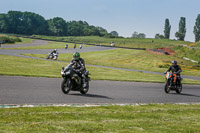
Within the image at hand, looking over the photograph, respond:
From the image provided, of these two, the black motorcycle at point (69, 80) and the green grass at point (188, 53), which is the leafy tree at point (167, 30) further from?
the black motorcycle at point (69, 80)

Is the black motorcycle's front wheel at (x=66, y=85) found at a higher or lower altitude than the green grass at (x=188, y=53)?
lower

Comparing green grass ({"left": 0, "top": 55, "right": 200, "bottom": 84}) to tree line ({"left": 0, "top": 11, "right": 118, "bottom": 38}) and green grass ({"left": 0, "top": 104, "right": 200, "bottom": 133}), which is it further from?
tree line ({"left": 0, "top": 11, "right": 118, "bottom": 38})

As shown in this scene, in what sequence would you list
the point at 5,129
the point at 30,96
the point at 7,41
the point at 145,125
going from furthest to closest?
1. the point at 7,41
2. the point at 30,96
3. the point at 145,125
4. the point at 5,129

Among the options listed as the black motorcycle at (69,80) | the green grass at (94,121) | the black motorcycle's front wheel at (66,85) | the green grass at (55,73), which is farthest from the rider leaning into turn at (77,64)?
the green grass at (55,73)

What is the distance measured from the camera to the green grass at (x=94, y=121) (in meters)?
6.89

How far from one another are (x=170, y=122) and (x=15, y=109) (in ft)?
14.0

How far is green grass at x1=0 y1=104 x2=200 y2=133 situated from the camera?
6.89 meters

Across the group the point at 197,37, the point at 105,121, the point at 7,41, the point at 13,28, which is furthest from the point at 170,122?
the point at 197,37

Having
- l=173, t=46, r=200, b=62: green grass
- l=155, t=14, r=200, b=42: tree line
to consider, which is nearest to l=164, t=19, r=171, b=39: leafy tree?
l=155, t=14, r=200, b=42: tree line

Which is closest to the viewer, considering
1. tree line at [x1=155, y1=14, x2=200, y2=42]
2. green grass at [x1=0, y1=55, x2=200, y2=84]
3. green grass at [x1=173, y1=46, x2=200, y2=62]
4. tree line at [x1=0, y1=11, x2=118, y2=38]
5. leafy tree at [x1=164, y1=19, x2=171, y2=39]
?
green grass at [x1=0, y1=55, x2=200, y2=84]

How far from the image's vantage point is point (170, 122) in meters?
8.36

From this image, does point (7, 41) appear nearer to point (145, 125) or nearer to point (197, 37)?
point (145, 125)

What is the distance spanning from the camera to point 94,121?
7926 mm

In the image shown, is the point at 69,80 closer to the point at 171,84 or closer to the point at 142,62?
the point at 171,84
